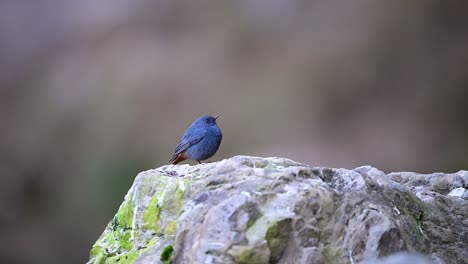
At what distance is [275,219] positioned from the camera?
3.78 m

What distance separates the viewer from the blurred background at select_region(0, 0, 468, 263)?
1280 centimetres

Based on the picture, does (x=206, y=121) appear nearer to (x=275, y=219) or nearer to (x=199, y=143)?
(x=199, y=143)

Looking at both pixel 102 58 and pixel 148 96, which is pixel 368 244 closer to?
pixel 148 96

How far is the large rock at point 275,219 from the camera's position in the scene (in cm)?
378

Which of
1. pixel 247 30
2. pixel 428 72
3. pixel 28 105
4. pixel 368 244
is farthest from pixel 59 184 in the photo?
pixel 368 244

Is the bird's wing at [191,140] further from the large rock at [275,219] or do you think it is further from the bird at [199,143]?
the large rock at [275,219]

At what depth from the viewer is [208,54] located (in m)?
14.2

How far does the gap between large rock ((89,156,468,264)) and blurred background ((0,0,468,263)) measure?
8108mm

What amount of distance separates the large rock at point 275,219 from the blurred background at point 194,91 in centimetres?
811

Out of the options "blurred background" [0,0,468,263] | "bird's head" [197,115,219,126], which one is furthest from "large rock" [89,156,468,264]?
"blurred background" [0,0,468,263]

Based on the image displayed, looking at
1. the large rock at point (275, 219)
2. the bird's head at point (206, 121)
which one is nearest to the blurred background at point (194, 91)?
the bird's head at point (206, 121)

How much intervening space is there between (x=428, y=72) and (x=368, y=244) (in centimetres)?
949

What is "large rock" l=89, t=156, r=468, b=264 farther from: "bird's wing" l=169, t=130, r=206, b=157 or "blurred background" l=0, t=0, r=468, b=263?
"blurred background" l=0, t=0, r=468, b=263

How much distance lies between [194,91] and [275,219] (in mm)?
10260
